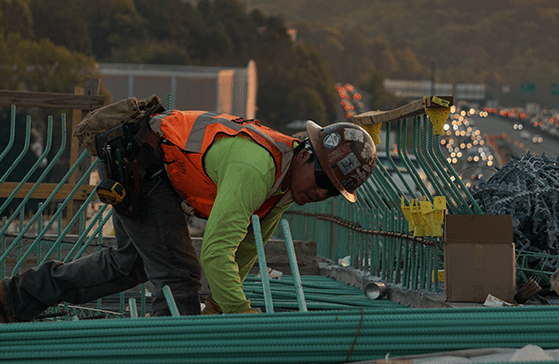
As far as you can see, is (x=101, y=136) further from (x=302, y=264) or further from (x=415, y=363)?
(x=302, y=264)

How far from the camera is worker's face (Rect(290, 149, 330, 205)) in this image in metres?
3.83

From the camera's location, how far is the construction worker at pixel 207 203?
3529mm

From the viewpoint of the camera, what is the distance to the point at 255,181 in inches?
140

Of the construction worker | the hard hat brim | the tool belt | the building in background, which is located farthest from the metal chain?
the building in background

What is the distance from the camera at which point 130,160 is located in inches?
160

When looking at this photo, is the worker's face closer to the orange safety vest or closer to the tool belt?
the orange safety vest

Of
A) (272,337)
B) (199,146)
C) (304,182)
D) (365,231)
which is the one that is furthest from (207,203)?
(365,231)

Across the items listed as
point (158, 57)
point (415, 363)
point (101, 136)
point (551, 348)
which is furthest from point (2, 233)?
point (158, 57)

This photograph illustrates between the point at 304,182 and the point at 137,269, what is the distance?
1.25 m

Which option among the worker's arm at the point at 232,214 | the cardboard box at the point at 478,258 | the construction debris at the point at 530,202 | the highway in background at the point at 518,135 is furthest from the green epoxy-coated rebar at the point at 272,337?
the highway in background at the point at 518,135

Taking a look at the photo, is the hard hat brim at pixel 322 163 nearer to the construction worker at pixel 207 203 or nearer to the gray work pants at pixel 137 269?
the construction worker at pixel 207 203

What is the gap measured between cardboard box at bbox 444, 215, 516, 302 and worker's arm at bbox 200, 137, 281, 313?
1.97 m

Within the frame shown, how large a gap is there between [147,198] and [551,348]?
2.21m

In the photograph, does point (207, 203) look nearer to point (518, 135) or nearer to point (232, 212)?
point (232, 212)
